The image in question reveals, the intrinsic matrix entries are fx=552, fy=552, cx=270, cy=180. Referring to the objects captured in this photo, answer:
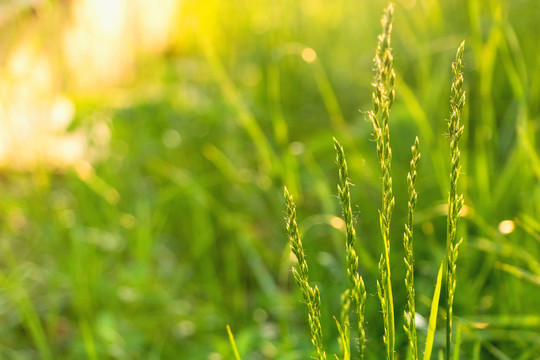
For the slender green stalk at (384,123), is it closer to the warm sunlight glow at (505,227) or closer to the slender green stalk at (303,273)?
the slender green stalk at (303,273)

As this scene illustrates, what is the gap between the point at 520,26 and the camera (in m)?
2.49

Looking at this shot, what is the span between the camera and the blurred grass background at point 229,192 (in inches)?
55.5

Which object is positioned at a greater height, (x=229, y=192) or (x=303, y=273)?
(x=303, y=273)

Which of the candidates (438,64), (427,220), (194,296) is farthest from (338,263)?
(438,64)

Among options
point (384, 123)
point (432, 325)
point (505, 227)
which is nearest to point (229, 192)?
point (505, 227)

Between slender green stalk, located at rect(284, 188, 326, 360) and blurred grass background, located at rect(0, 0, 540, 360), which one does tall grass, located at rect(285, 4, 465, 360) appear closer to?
slender green stalk, located at rect(284, 188, 326, 360)

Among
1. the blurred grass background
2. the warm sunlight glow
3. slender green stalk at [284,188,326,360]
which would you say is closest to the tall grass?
slender green stalk at [284,188,326,360]

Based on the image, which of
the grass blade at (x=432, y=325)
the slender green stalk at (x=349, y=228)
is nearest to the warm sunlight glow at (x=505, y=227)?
the grass blade at (x=432, y=325)

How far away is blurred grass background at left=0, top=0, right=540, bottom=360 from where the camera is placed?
1.41 meters

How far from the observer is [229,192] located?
214 centimetres

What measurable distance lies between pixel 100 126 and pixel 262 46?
1.12m

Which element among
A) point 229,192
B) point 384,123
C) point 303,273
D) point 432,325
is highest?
point 384,123

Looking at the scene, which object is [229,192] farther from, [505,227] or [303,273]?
[303,273]

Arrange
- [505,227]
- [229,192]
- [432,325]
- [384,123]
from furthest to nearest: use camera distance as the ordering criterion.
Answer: [229,192] < [505,227] < [432,325] < [384,123]
